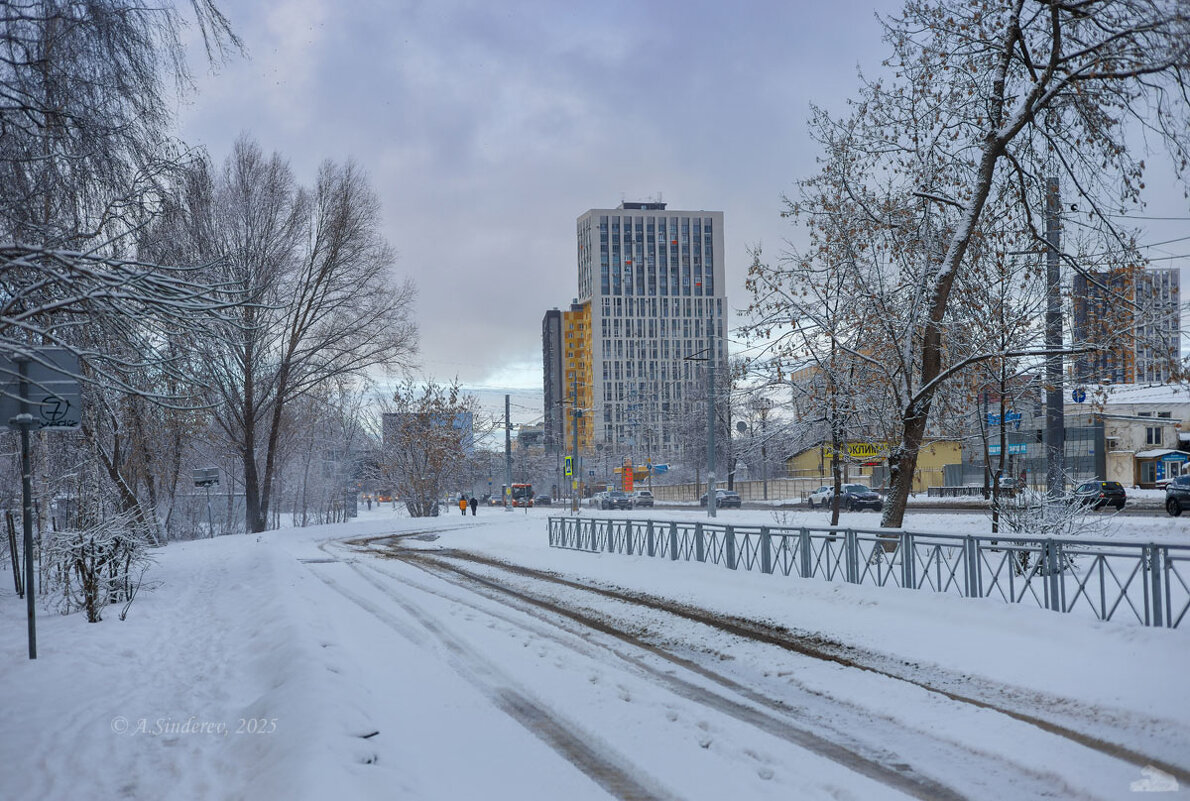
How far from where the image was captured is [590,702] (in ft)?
26.1

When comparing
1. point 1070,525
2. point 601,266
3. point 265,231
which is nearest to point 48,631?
point 1070,525

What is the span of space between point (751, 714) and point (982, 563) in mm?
6094

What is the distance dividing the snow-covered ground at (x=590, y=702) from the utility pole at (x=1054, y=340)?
7258 mm

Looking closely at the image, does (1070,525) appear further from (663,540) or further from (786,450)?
(786,450)

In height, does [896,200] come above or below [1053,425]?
above

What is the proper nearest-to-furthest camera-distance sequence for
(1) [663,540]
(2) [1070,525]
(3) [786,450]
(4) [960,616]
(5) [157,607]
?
(4) [960,616]
(5) [157,607]
(2) [1070,525]
(1) [663,540]
(3) [786,450]

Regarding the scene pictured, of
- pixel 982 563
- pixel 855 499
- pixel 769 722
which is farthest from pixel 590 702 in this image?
pixel 855 499

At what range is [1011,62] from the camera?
1620 cm

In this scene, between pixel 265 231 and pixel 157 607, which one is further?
pixel 265 231

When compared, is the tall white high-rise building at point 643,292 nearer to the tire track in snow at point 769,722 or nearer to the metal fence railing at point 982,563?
the metal fence railing at point 982,563

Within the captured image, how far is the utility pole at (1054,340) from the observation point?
16.2 meters

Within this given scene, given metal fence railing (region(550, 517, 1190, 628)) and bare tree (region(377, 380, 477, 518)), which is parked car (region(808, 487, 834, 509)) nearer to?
bare tree (region(377, 380, 477, 518))

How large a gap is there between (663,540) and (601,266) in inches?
6234

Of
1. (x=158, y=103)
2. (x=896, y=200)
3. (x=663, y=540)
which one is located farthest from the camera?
(x=663, y=540)
